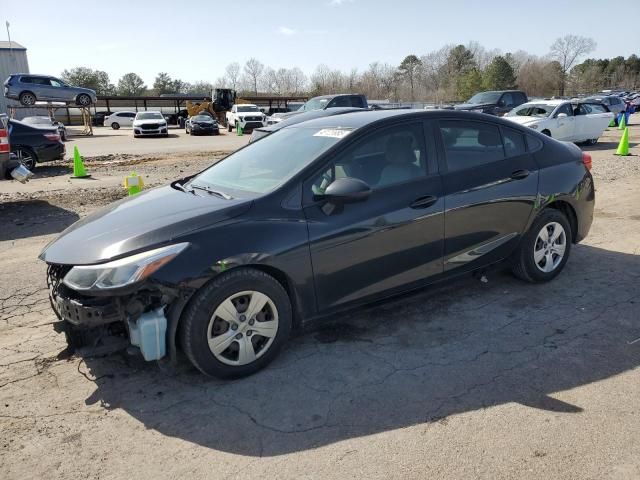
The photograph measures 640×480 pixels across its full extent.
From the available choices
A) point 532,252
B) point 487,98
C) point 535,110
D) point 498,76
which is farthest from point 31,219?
point 498,76

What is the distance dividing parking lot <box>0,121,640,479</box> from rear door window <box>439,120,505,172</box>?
119 cm

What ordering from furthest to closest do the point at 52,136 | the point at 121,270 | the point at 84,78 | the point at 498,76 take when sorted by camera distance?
1. the point at 84,78
2. the point at 498,76
3. the point at 52,136
4. the point at 121,270

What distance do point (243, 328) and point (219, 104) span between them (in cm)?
4100

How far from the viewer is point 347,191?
3438 mm

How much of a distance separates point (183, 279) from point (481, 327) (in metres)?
2.36

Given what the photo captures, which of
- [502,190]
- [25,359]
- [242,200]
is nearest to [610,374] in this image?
[502,190]

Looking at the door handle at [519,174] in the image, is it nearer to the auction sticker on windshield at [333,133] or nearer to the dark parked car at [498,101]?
the auction sticker on windshield at [333,133]

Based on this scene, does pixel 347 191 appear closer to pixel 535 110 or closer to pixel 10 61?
pixel 535 110

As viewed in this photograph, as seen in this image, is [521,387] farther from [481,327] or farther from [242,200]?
[242,200]

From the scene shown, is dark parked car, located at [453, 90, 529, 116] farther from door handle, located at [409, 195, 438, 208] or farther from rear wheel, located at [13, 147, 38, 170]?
door handle, located at [409, 195, 438, 208]

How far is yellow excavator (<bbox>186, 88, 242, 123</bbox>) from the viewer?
40781mm

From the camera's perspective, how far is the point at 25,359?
3721 millimetres

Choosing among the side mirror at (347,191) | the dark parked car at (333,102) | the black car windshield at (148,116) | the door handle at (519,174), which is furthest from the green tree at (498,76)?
the side mirror at (347,191)

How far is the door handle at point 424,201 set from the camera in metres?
3.92
